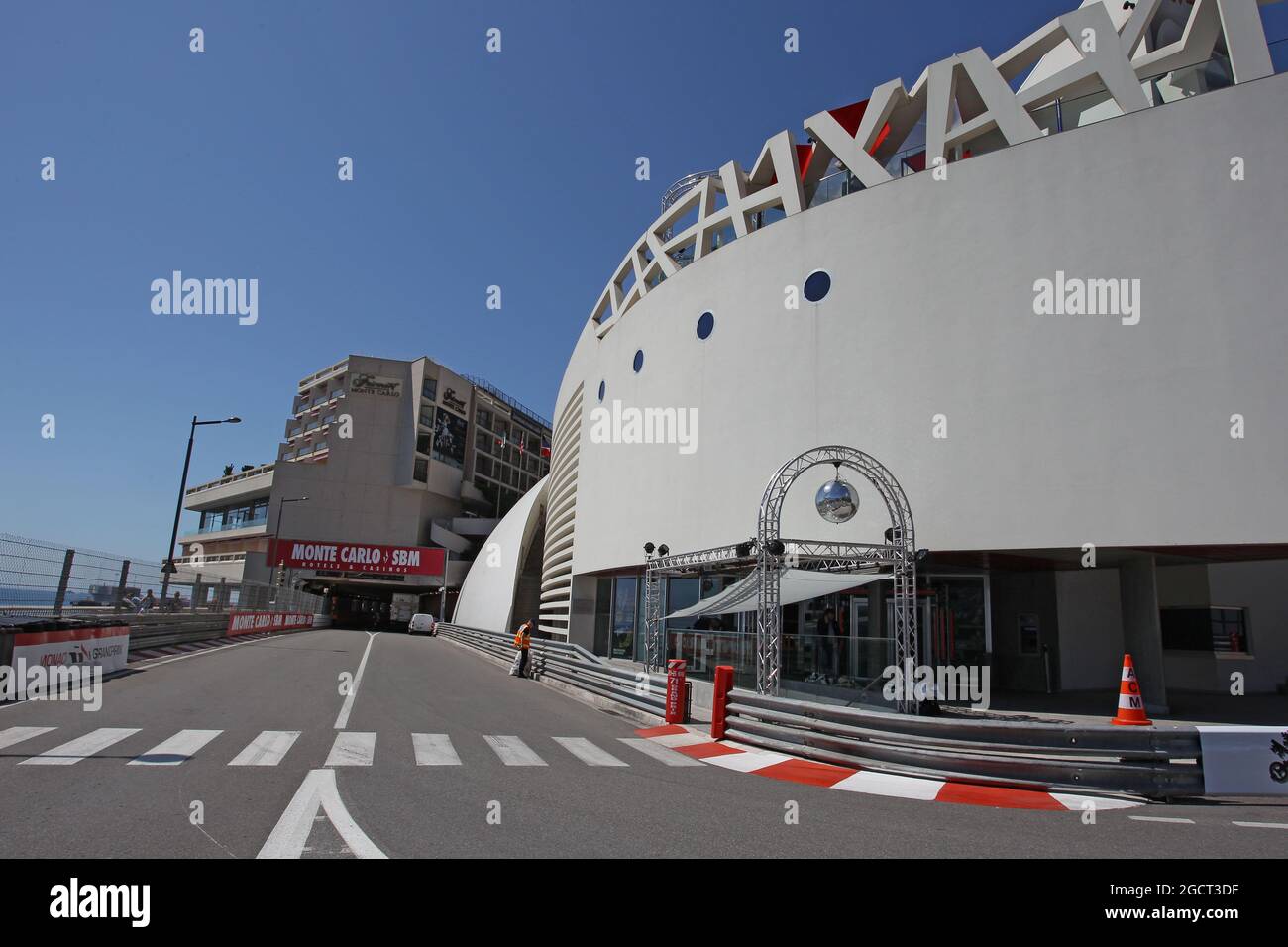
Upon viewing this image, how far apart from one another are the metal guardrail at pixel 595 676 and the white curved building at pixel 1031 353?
213cm

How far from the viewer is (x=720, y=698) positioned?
37.8 feet

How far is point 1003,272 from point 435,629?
4908cm

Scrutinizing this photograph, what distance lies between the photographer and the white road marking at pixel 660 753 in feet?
30.7

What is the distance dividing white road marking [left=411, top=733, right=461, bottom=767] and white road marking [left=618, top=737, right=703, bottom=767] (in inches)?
102

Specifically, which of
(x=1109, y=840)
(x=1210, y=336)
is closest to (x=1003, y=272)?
(x=1210, y=336)

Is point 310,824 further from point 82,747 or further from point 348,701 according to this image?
point 348,701

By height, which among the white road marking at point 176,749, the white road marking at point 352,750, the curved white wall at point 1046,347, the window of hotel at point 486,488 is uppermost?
the window of hotel at point 486,488

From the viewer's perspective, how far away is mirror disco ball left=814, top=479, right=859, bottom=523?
47.3 ft

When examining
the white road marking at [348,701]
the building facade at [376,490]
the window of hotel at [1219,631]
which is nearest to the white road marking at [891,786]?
the white road marking at [348,701]

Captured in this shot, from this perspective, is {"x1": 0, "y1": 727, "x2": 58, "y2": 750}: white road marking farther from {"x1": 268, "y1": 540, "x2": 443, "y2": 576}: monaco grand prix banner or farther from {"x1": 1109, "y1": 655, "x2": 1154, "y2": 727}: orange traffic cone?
{"x1": 268, "y1": 540, "x2": 443, "y2": 576}: monaco grand prix banner

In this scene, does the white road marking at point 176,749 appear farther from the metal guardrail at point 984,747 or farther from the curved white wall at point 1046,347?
the curved white wall at point 1046,347

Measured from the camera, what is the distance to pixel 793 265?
19.5m
